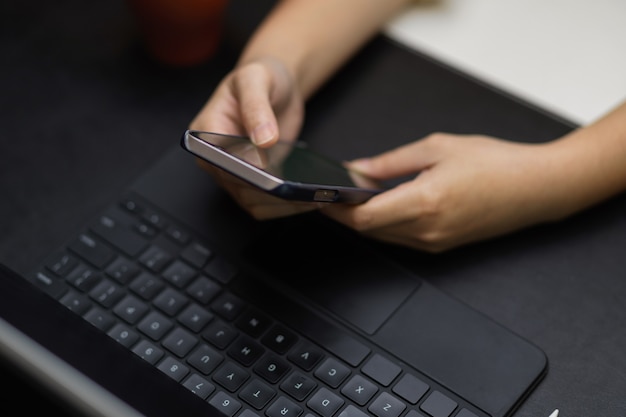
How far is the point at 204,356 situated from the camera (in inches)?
23.1

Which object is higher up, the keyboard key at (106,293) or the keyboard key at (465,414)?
the keyboard key at (106,293)

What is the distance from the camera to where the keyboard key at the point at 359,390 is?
565 mm

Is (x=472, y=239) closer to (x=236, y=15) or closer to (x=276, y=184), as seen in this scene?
(x=276, y=184)

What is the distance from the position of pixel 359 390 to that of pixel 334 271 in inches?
4.0

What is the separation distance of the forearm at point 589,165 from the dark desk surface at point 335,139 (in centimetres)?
2

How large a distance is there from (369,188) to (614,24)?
341 millimetres

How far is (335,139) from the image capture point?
0.73 m

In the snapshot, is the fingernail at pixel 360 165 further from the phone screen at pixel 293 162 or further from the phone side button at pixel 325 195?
the phone side button at pixel 325 195

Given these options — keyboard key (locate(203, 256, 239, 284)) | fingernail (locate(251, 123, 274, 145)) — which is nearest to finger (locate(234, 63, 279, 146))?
fingernail (locate(251, 123, 274, 145))

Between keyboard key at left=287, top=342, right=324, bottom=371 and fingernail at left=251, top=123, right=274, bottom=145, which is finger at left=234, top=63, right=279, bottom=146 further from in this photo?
keyboard key at left=287, top=342, right=324, bottom=371

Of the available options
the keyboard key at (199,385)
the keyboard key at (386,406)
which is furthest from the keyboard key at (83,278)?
the keyboard key at (386,406)

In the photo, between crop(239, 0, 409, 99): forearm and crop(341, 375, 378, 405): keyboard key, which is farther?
crop(239, 0, 409, 99): forearm

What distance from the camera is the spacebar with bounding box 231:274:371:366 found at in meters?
0.59

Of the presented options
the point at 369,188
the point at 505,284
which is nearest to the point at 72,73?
the point at 369,188
